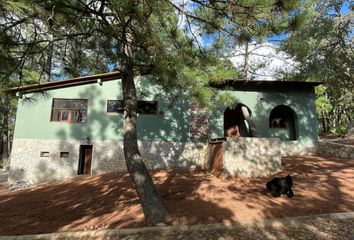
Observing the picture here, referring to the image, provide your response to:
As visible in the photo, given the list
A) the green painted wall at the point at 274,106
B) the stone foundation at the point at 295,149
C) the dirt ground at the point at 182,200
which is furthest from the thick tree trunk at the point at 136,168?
the stone foundation at the point at 295,149

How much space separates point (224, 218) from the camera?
5.75 m

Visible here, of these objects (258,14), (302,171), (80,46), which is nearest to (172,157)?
(302,171)

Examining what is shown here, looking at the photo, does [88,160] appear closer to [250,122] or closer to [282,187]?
[250,122]

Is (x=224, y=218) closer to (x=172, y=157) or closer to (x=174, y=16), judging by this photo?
(x=174, y=16)

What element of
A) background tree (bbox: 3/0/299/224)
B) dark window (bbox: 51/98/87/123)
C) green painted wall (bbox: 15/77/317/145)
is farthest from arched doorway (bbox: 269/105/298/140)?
dark window (bbox: 51/98/87/123)

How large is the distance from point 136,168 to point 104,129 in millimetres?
6964

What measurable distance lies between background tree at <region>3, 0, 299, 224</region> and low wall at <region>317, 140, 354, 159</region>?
8.49 metres

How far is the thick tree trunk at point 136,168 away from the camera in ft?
19.0

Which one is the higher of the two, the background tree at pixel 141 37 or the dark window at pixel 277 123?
the background tree at pixel 141 37

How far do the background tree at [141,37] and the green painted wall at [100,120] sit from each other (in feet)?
17.4

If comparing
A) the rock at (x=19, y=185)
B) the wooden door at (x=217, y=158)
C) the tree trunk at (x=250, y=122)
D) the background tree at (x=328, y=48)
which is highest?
the background tree at (x=328, y=48)

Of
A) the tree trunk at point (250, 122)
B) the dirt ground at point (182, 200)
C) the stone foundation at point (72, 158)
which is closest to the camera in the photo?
the dirt ground at point (182, 200)

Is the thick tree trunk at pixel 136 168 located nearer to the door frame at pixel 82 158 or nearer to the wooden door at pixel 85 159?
the door frame at pixel 82 158

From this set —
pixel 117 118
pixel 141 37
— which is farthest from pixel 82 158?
pixel 141 37
